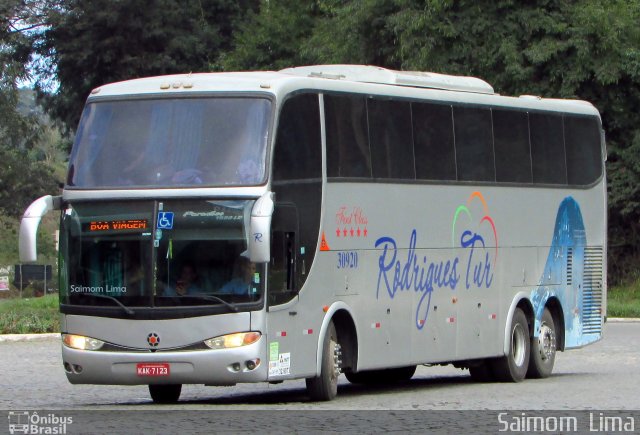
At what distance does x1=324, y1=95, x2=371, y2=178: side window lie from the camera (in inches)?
662

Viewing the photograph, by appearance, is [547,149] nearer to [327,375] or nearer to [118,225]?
[327,375]

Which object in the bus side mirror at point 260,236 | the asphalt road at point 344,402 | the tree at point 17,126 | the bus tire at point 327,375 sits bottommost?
the asphalt road at point 344,402

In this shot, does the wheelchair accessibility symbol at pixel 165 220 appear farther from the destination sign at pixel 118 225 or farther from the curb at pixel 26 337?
the curb at pixel 26 337

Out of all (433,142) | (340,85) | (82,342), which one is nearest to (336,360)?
(82,342)

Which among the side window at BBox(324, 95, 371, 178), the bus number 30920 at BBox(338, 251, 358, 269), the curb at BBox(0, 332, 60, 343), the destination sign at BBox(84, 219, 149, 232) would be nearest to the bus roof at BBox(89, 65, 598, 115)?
the side window at BBox(324, 95, 371, 178)

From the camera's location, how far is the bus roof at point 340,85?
16.1 m

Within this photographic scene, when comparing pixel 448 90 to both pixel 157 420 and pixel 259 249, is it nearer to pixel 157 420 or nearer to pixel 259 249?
pixel 259 249

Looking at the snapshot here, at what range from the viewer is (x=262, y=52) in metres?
51.8

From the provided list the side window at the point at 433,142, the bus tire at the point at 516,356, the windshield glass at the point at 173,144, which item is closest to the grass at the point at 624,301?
the bus tire at the point at 516,356

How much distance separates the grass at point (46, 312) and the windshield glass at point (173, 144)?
45.6 feet

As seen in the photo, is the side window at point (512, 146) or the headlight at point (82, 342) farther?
the side window at point (512, 146)

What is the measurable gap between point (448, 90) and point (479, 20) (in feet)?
65.4

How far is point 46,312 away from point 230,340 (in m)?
17.3

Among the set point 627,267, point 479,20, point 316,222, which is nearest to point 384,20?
point 479,20
